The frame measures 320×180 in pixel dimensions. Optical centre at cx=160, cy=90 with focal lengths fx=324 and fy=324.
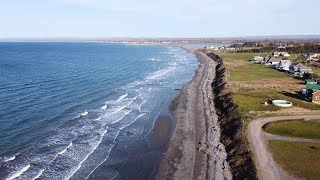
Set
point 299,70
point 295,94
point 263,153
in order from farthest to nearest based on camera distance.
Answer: point 299,70
point 295,94
point 263,153

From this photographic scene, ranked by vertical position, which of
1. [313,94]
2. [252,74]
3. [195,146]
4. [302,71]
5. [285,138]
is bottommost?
[195,146]

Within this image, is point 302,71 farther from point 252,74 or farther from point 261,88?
point 261,88

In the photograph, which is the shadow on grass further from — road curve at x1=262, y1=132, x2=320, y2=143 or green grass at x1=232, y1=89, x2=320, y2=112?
road curve at x1=262, y1=132, x2=320, y2=143

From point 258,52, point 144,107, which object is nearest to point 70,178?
point 144,107

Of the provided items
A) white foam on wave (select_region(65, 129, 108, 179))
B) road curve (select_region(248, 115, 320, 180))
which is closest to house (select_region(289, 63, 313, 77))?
road curve (select_region(248, 115, 320, 180))

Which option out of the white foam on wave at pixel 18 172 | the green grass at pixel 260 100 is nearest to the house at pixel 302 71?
the green grass at pixel 260 100

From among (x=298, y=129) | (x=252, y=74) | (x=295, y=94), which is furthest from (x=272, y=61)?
(x=298, y=129)
